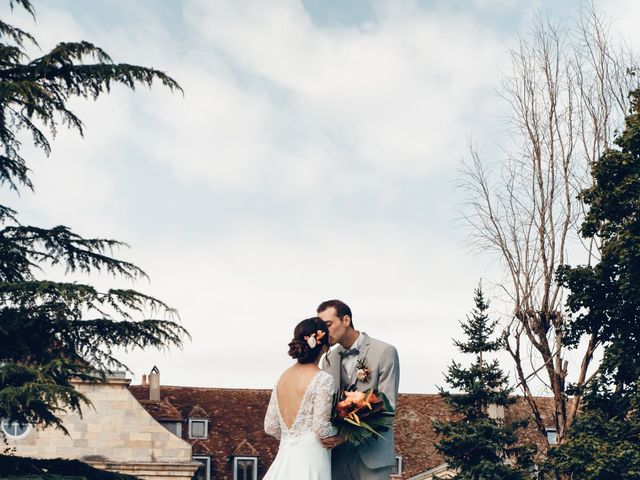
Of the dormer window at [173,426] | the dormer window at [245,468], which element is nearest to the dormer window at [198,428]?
the dormer window at [173,426]

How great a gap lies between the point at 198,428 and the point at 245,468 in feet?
10.2

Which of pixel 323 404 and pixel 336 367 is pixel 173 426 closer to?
pixel 336 367

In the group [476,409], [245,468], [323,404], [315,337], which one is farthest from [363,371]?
[245,468]

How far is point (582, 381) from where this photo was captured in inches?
1259

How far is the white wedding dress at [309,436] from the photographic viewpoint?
29.1 ft

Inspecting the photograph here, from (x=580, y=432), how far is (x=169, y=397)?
28.1 meters

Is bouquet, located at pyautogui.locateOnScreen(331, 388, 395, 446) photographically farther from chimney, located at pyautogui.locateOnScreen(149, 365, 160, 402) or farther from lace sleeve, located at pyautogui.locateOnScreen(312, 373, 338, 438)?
chimney, located at pyautogui.locateOnScreen(149, 365, 160, 402)

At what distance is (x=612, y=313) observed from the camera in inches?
1086

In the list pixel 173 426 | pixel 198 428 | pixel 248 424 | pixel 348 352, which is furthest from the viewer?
Result: pixel 248 424

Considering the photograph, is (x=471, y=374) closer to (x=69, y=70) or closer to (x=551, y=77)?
(x=551, y=77)

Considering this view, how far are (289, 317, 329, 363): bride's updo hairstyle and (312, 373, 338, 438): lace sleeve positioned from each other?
0.27 m

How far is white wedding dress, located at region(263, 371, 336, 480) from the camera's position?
888cm

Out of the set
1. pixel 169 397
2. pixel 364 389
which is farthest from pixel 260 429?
pixel 364 389

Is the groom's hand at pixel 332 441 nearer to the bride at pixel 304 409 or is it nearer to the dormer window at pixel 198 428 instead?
the bride at pixel 304 409
